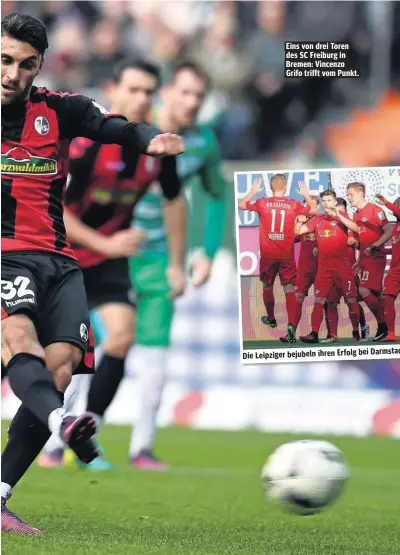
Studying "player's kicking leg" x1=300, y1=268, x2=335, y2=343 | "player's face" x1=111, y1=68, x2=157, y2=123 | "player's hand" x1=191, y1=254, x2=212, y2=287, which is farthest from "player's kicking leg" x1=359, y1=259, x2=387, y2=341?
"player's face" x1=111, y1=68, x2=157, y2=123

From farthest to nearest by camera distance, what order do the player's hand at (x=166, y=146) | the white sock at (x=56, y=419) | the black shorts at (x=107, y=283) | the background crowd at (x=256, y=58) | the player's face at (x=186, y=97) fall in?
the background crowd at (x=256, y=58), the player's face at (x=186, y=97), the black shorts at (x=107, y=283), the player's hand at (x=166, y=146), the white sock at (x=56, y=419)

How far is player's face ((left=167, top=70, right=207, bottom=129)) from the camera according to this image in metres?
10.0

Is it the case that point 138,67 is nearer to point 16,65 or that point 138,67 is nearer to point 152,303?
point 152,303

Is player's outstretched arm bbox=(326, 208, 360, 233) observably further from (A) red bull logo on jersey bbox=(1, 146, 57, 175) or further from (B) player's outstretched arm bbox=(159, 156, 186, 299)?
(B) player's outstretched arm bbox=(159, 156, 186, 299)

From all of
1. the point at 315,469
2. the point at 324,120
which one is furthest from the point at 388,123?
the point at 315,469

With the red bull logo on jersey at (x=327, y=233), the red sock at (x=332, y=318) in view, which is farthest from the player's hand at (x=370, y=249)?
the red sock at (x=332, y=318)

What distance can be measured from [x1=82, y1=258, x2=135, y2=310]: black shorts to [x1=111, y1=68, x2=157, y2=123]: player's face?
107 centimetres

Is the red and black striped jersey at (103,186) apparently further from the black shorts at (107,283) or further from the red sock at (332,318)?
the red sock at (332,318)

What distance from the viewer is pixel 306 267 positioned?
5328 mm

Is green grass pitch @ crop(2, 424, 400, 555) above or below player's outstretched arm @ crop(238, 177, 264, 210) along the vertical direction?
below

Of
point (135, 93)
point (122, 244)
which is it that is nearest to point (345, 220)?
point (122, 244)

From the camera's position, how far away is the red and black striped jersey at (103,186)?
30.5 feet

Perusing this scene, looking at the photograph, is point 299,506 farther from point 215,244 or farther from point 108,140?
point 215,244

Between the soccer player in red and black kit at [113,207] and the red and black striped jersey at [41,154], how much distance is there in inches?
143
